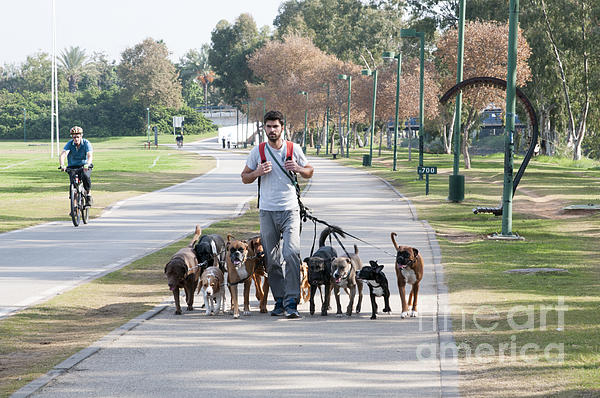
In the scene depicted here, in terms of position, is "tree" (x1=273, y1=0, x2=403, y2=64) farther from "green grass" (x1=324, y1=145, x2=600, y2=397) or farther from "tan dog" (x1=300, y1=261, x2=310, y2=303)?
"tan dog" (x1=300, y1=261, x2=310, y2=303)

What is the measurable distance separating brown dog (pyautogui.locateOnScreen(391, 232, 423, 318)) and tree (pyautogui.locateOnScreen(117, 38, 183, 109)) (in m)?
139

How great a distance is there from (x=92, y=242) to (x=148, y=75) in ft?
434

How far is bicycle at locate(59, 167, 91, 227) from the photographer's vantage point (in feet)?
63.0

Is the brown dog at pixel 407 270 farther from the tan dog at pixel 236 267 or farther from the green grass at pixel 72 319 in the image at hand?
the green grass at pixel 72 319

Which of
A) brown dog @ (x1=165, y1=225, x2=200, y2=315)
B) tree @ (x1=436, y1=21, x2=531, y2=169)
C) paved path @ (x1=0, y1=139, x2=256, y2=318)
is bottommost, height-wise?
paved path @ (x1=0, y1=139, x2=256, y2=318)

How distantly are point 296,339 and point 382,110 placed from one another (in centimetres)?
6690

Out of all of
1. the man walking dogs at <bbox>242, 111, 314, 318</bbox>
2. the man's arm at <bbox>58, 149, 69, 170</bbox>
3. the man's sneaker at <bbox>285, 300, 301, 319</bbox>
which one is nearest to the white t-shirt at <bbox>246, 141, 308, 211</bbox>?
A: the man walking dogs at <bbox>242, 111, 314, 318</bbox>

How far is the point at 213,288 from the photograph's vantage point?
363 inches

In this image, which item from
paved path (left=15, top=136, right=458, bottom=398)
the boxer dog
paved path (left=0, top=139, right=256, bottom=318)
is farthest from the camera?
paved path (left=0, top=139, right=256, bottom=318)

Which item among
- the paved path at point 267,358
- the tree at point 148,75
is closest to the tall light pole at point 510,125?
the paved path at point 267,358

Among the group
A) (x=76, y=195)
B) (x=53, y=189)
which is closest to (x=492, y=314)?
(x=76, y=195)

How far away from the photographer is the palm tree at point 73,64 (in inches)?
7096

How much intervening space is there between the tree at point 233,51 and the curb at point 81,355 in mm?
114701

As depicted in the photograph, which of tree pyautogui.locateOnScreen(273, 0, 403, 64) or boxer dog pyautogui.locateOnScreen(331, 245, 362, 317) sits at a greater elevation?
tree pyautogui.locateOnScreen(273, 0, 403, 64)
